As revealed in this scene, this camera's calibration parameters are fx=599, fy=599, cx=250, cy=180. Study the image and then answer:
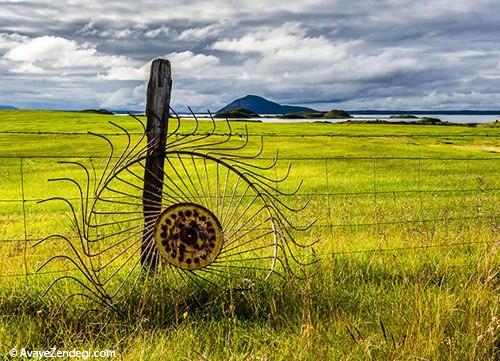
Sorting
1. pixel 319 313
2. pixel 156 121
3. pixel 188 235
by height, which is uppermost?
pixel 156 121

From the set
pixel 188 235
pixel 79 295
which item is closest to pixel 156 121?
pixel 188 235

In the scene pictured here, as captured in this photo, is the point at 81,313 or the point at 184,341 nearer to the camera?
the point at 184,341

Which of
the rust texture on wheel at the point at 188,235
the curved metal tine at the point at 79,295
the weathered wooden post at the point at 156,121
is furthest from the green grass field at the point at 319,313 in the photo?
the weathered wooden post at the point at 156,121

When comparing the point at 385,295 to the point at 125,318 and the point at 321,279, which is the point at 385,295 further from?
the point at 125,318

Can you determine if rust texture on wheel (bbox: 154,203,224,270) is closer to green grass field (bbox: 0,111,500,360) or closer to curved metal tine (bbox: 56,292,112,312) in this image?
green grass field (bbox: 0,111,500,360)

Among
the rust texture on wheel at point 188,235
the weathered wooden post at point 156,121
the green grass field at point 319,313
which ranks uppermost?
the weathered wooden post at point 156,121

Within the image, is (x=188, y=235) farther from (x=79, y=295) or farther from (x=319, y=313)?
(x=319, y=313)

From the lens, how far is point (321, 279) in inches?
245

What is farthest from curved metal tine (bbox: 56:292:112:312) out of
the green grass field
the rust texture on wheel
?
the rust texture on wheel

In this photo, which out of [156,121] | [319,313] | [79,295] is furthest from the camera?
[156,121]

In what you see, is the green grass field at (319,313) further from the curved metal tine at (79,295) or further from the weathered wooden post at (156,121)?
the weathered wooden post at (156,121)

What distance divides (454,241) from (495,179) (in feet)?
49.3

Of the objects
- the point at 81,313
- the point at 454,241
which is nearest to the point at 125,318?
the point at 81,313

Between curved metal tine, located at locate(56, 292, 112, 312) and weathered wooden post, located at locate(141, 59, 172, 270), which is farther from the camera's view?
weathered wooden post, located at locate(141, 59, 172, 270)
